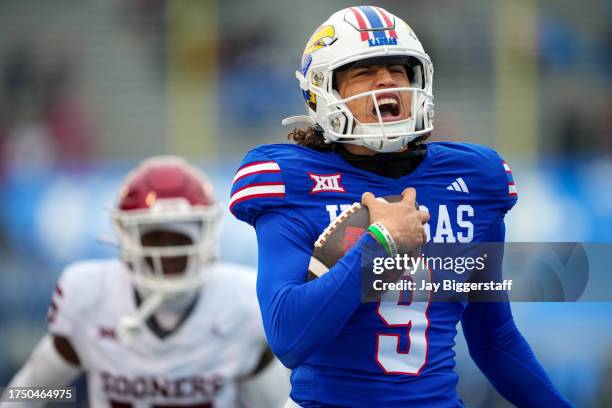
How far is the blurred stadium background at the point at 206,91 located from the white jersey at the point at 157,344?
244 centimetres

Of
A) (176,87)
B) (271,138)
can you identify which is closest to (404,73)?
(271,138)

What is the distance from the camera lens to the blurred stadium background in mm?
6250

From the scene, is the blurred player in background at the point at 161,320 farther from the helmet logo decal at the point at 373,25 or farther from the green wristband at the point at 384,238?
the green wristband at the point at 384,238

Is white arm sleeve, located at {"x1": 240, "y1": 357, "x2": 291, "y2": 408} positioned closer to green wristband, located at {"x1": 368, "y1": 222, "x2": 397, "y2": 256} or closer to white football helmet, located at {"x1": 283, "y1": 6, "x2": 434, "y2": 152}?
white football helmet, located at {"x1": 283, "y1": 6, "x2": 434, "y2": 152}

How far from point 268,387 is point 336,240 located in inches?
63.9

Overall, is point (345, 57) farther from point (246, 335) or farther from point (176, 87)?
point (176, 87)

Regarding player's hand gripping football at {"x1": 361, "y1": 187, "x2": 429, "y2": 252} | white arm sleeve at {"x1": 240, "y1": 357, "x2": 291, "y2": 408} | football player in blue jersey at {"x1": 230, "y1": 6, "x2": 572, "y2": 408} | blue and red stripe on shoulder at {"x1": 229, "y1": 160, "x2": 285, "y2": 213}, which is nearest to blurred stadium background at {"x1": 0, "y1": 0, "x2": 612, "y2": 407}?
white arm sleeve at {"x1": 240, "y1": 357, "x2": 291, "y2": 408}

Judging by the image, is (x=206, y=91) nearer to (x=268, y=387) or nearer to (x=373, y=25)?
(x=268, y=387)

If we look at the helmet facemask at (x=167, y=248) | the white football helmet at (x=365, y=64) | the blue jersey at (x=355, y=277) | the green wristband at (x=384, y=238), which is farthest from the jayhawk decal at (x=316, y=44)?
the helmet facemask at (x=167, y=248)

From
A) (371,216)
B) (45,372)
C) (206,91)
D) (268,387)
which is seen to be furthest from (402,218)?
(206,91)

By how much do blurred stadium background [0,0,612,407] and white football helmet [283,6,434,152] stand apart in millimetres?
3996

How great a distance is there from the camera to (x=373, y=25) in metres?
2.09

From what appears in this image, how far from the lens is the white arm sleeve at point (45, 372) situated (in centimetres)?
332

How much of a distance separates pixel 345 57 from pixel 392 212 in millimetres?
388
